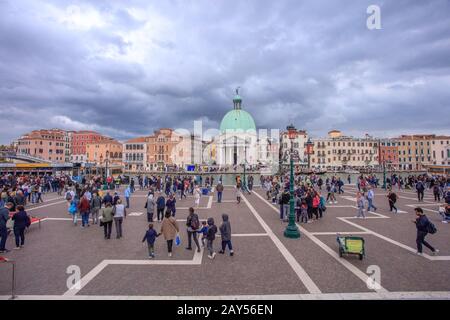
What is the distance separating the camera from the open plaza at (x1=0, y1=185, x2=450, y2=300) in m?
5.92

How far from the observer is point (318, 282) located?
20.9ft

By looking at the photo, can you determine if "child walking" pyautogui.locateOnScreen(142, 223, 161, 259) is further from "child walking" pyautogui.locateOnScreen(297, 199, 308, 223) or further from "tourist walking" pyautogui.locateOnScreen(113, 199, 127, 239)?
"child walking" pyautogui.locateOnScreen(297, 199, 308, 223)

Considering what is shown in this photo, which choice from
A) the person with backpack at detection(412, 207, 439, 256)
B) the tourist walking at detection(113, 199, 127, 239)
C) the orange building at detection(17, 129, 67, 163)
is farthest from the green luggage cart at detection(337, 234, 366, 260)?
the orange building at detection(17, 129, 67, 163)

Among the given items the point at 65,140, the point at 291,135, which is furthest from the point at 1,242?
the point at 65,140

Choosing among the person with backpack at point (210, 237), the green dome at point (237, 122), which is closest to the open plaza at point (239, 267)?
the person with backpack at point (210, 237)

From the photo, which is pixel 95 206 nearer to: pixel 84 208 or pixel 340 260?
pixel 84 208

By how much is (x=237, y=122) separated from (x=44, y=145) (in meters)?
70.7

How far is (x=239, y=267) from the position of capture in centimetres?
734

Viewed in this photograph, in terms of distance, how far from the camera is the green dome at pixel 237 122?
95.8m

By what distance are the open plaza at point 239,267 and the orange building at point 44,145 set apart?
89.6m

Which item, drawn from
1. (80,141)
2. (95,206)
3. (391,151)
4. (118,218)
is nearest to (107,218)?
(118,218)

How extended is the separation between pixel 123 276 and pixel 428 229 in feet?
31.8

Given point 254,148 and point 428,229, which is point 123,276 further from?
point 254,148

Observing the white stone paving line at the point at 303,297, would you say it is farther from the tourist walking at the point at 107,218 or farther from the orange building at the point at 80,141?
the orange building at the point at 80,141
